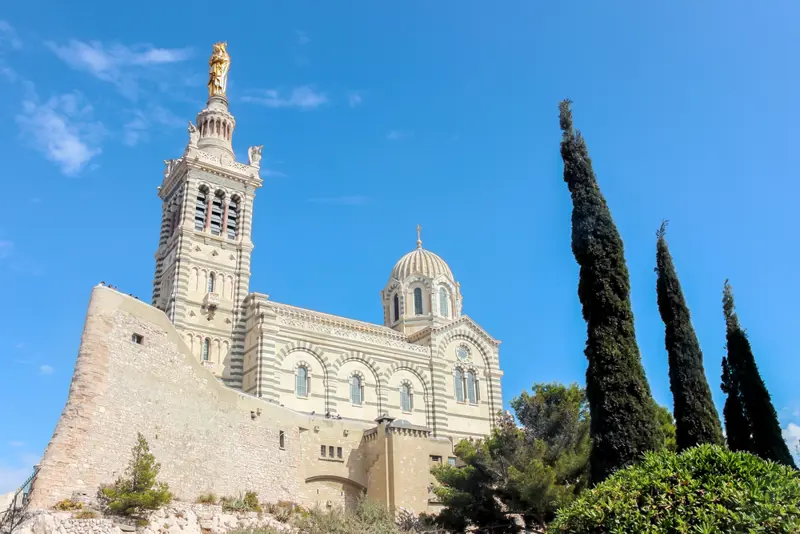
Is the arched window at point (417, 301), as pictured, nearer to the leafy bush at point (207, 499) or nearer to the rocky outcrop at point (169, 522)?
the rocky outcrop at point (169, 522)

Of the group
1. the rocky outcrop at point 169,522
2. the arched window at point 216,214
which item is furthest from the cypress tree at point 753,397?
the arched window at point 216,214

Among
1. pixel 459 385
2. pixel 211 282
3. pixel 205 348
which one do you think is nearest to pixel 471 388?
pixel 459 385

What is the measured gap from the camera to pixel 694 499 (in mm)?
11516

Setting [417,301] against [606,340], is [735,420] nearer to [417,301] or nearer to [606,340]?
[606,340]

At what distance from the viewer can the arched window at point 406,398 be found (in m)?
40.2

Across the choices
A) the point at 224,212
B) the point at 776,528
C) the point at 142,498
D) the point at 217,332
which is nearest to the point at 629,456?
the point at 776,528

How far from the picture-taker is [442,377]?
4197 cm

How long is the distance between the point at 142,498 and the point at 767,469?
15501 millimetres

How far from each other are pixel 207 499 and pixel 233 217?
2061 cm

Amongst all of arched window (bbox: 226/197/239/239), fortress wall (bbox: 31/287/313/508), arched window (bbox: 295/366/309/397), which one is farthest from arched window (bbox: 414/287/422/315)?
fortress wall (bbox: 31/287/313/508)

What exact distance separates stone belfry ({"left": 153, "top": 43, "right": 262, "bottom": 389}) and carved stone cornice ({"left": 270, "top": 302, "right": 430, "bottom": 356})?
241 cm

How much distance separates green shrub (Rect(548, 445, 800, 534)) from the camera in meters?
10.7

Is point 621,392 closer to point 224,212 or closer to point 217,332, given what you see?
point 217,332

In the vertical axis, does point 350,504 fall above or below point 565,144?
below
